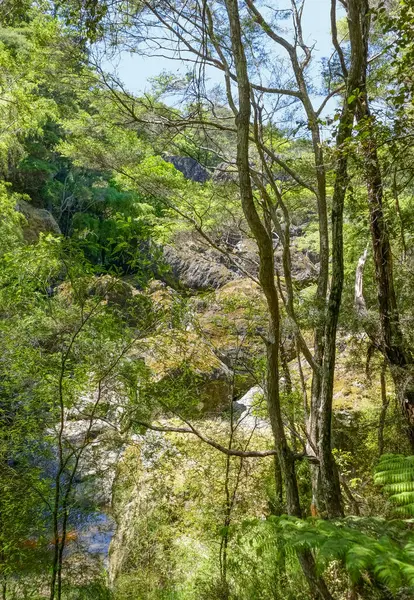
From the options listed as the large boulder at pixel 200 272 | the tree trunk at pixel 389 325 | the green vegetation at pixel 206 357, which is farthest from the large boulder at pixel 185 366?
the large boulder at pixel 200 272

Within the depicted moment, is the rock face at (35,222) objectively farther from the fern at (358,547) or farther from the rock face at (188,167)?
the fern at (358,547)

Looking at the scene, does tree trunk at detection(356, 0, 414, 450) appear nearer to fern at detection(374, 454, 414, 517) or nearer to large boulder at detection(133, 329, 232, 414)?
fern at detection(374, 454, 414, 517)

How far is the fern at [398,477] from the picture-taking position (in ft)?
7.89

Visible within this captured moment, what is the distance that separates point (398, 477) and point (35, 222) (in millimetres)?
14973

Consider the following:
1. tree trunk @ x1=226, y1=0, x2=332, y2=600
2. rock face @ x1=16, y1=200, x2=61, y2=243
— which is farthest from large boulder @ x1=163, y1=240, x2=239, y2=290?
tree trunk @ x1=226, y1=0, x2=332, y2=600

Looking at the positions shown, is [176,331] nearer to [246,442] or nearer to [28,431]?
[28,431]

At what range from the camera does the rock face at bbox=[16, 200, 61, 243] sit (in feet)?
→ 48.4

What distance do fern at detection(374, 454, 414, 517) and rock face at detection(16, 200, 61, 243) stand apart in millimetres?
13807

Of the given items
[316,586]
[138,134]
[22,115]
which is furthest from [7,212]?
[316,586]

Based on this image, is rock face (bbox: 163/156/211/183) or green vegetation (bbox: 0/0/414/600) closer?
green vegetation (bbox: 0/0/414/600)

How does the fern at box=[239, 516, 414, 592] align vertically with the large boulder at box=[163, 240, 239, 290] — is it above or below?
below

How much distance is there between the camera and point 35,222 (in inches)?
600

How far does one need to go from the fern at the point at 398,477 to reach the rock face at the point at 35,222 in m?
13.8

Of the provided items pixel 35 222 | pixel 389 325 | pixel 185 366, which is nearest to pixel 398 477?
pixel 389 325
